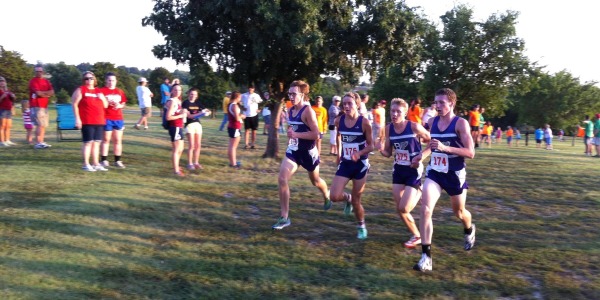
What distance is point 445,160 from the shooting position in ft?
18.8

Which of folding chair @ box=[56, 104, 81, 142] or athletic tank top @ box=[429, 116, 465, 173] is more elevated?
folding chair @ box=[56, 104, 81, 142]

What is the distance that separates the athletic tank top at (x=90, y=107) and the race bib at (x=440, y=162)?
22.2 feet

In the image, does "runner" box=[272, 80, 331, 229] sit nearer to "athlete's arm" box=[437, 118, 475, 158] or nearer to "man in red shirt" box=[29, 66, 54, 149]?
"athlete's arm" box=[437, 118, 475, 158]

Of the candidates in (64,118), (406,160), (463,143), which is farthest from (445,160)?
(64,118)

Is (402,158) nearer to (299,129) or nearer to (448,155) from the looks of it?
(448,155)

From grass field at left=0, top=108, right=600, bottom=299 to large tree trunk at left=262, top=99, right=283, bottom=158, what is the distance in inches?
167

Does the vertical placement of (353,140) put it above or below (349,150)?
above

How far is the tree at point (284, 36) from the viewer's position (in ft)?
39.7

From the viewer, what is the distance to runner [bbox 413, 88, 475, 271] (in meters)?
5.50

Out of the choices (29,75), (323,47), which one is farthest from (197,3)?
(29,75)

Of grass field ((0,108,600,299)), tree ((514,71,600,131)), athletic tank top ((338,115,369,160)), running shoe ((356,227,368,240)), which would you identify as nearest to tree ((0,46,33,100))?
grass field ((0,108,600,299))

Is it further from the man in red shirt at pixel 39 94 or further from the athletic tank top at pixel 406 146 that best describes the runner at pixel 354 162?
the man in red shirt at pixel 39 94

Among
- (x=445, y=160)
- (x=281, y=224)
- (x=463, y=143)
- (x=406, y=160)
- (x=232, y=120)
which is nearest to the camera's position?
(x=463, y=143)

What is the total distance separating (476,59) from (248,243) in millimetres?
29408
